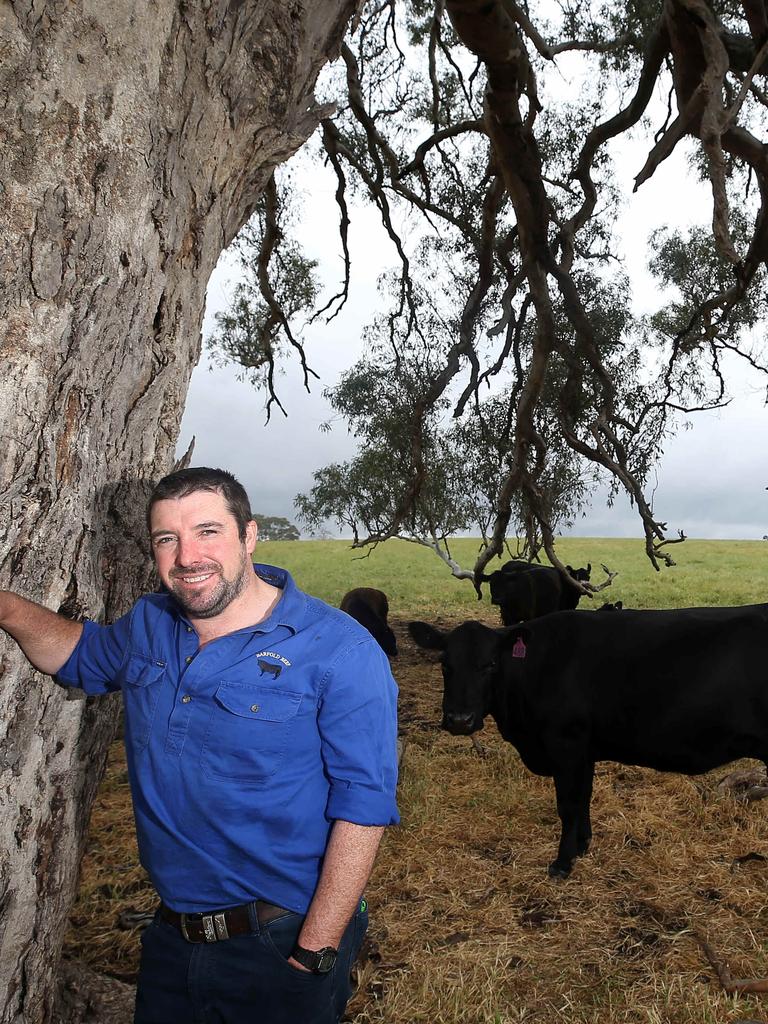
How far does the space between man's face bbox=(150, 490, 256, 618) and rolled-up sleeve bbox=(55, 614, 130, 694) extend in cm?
40

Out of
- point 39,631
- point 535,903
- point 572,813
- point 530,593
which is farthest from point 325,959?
point 530,593

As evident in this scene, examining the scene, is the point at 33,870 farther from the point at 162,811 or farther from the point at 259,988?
the point at 259,988

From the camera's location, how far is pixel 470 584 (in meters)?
24.9

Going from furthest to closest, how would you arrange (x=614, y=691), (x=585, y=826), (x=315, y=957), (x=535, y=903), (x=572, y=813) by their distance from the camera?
1. (x=614, y=691)
2. (x=585, y=826)
3. (x=572, y=813)
4. (x=535, y=903)
5. (x=315, y=957)

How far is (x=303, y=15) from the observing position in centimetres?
357

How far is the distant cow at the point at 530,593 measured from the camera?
12.9m

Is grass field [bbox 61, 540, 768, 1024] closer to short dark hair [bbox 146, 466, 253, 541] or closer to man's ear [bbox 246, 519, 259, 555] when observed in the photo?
man's ear [bbox 246, 519, 259, 555]

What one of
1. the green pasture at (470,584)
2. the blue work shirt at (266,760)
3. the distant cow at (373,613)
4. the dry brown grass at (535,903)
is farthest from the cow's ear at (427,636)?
the green pasture at (470,584)

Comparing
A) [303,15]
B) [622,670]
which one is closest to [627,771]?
[622,670]

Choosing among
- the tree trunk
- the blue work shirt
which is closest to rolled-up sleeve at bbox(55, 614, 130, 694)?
the tree trunk

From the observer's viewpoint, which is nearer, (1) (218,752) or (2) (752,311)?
(1) (218,752)

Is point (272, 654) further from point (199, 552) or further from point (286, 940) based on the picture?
point (286, 940)

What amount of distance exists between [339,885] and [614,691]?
12.3 feet

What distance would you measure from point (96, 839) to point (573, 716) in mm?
3347
